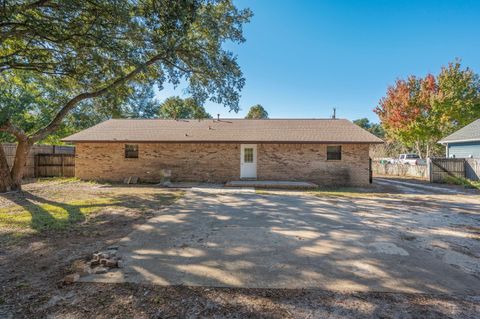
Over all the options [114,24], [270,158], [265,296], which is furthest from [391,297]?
[270,158]

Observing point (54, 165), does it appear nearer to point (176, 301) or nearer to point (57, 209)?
point (57, 209)

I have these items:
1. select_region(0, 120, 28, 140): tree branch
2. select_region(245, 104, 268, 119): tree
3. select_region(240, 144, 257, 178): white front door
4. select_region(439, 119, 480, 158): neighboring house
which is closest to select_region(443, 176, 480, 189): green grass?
select_region(439, 119, 480, 158): neighboring house

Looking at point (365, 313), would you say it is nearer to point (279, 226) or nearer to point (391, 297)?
point (391, 297)

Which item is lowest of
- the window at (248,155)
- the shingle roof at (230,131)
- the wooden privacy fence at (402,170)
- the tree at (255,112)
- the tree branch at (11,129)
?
the wooden privacy fence at (402,170)

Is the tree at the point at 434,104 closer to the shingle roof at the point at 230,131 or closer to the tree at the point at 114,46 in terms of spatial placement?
the shingle roof at the point at 230,131

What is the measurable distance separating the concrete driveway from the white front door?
6.19 meters

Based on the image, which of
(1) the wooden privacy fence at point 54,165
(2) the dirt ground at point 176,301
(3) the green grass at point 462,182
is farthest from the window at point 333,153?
(1) the wooden privacy fence at point 54,165

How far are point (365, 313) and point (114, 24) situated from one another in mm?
8953

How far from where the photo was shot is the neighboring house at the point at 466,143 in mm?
16359

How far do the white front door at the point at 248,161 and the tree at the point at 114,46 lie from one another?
391cm

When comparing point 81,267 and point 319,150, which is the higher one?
point 319,150

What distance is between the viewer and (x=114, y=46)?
7.07 m

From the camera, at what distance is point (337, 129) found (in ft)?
49.1

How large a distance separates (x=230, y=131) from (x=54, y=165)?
39.6 feet
